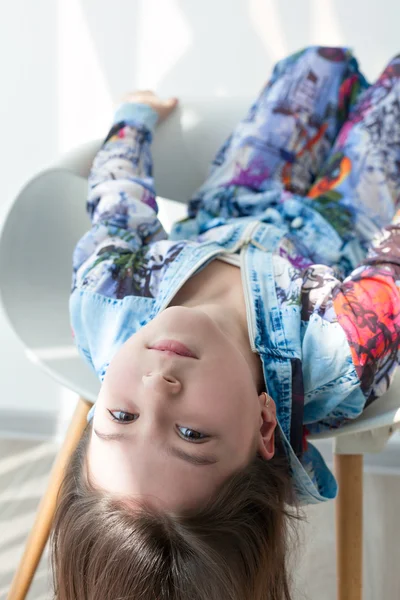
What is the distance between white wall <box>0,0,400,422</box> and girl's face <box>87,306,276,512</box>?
4.22ft

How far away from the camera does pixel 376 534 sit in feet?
4.86

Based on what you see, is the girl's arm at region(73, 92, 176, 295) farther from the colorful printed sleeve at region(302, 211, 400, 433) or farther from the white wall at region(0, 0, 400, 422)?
the white wall at region(0, 0, 400, 422)

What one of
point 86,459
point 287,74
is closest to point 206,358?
point 86,459

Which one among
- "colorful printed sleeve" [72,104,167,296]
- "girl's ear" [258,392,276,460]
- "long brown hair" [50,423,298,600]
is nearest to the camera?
"long brown hair" [50,423,298,600]

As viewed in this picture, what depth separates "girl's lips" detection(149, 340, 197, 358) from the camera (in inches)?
33.9

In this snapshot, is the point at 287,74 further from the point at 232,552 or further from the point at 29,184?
the point at 232,552

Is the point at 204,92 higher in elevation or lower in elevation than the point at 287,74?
lower

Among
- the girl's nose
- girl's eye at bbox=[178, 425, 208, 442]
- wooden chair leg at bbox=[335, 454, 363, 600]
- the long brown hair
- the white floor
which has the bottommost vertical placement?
the white floor

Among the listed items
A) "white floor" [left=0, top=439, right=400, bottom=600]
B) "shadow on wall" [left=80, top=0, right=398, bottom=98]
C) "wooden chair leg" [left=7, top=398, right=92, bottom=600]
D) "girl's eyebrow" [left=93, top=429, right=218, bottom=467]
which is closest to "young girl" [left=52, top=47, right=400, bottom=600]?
"girl's eyebrow" [left=93, top=429, right=218, bottom=467]

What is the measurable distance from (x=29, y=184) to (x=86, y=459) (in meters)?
0.49

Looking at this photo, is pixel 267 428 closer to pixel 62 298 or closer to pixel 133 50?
pixel 62 298

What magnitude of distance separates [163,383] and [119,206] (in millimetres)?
420

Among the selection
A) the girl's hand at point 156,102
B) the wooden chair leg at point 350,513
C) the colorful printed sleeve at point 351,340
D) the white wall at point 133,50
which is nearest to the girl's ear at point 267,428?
the colorful printed sleeve at point 351,340

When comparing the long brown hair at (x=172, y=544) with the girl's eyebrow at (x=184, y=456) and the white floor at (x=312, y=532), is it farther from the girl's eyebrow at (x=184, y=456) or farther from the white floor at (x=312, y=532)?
the white floor at (x=312, y=532)
